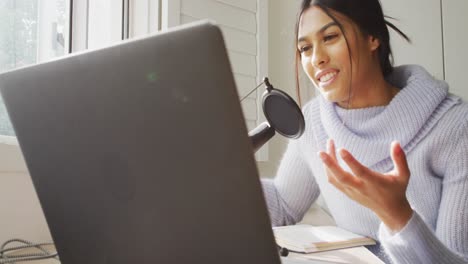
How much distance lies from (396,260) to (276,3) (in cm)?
169

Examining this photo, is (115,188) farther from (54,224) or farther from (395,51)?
(395,51)

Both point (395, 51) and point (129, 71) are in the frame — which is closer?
point (129, 71)

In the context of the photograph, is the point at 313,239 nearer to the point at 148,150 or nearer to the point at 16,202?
the point at 148,150

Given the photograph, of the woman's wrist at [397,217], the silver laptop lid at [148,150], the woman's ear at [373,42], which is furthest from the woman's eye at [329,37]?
the silver laptop lid at [148,150]

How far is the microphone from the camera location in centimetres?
68

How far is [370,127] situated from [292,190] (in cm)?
33

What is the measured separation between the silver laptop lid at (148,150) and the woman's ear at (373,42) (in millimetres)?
926

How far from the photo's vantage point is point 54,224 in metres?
0.54

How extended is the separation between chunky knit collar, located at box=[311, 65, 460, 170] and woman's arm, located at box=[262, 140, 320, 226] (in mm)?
131

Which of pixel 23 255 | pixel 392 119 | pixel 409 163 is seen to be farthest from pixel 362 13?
pixel 23 255

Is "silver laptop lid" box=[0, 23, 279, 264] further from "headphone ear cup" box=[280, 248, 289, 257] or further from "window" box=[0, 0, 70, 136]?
"window" box=[0, 0, 70, 136]

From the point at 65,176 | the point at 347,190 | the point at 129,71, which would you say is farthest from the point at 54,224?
the point at 347,190

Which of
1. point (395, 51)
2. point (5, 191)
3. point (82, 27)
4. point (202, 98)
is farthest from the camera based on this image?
point (395, 51)

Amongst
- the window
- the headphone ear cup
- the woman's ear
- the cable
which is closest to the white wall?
the cable
